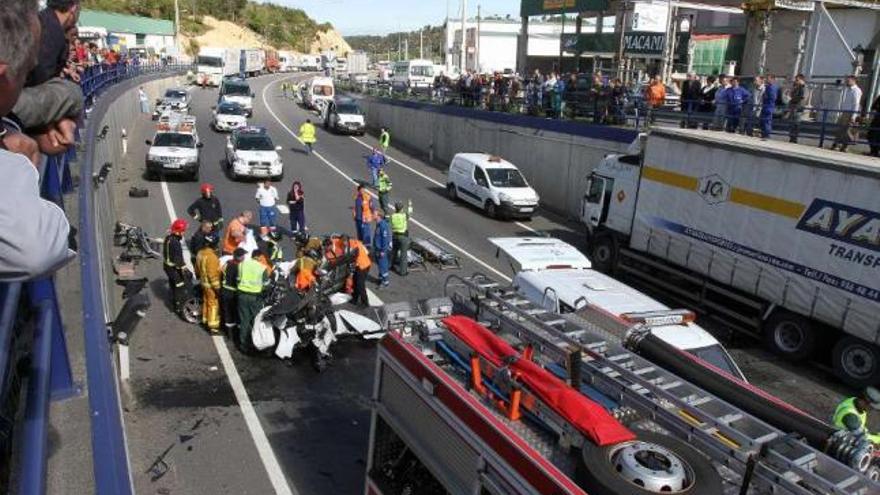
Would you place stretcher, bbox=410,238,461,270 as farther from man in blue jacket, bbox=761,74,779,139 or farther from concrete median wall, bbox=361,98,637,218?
man in blue jacket, bbox=761,74,779,139

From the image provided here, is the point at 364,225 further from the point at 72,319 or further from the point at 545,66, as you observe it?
the point at 545,66

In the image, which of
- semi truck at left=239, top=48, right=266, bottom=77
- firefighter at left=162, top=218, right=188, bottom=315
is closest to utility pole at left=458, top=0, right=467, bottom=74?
semi truck at left=239, top=48, right=266, bottom=77

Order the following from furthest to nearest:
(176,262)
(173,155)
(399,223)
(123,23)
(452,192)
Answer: (123,23)
(452,192)
(173,155)
(399,223)
(176,262)

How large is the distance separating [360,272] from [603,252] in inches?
290

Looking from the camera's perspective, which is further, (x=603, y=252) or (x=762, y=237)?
(x=603, y=252)

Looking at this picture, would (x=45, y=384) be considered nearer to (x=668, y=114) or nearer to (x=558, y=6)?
(x=668, y=114)

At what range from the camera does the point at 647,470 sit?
4102 millimetres

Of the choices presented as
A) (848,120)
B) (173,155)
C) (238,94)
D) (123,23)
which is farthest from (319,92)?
(848,120)

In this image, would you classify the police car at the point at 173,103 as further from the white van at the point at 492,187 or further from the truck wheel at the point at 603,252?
the truck wheel at the point at 603,252

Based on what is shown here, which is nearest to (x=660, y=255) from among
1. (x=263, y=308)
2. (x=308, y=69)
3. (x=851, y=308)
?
(x=851, y=308)

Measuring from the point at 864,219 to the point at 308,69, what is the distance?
11552 centimetres

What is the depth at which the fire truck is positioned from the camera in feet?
13.9

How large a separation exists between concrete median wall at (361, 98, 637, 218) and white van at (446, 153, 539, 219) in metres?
1.85

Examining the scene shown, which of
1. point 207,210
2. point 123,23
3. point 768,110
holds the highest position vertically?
point 123,23
